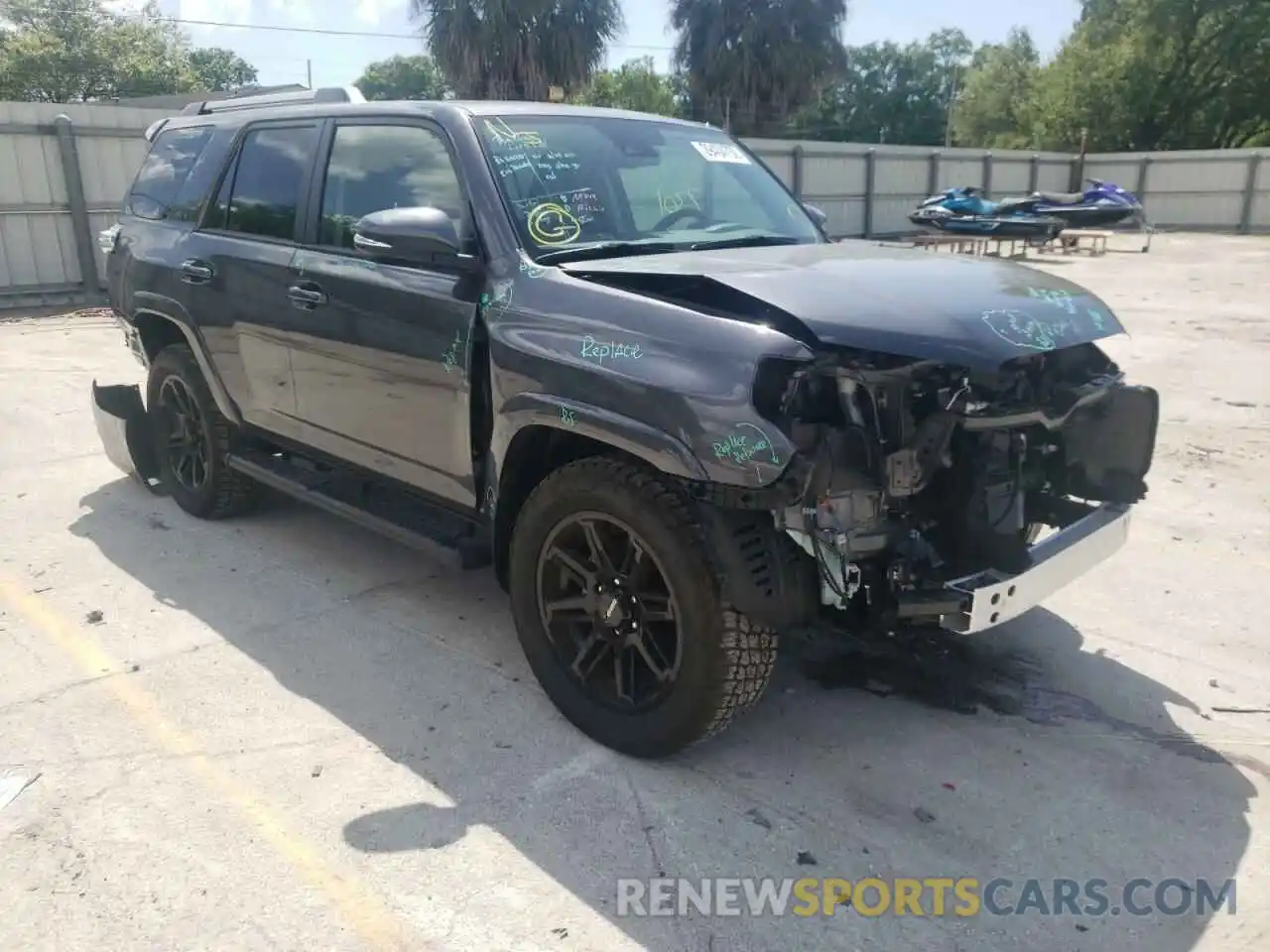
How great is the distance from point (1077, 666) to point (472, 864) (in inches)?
97.3

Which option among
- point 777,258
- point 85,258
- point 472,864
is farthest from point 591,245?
point 85,258

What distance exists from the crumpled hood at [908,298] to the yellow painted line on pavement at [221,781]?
1906 millimetres

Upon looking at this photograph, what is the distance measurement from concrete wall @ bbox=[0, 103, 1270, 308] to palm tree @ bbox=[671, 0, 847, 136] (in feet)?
24.0

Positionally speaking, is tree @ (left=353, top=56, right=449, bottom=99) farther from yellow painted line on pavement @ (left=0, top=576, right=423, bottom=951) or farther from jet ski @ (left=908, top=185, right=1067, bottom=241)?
yellow painted line on pavement @ (left=0, top=576, right=423, bottom=951)

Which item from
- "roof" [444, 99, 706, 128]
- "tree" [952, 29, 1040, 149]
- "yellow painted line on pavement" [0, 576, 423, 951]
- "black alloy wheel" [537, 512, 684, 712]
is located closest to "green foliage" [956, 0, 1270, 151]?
"tree" [952, 29, 1040, 149]

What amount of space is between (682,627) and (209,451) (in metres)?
3.41

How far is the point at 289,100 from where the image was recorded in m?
5.52

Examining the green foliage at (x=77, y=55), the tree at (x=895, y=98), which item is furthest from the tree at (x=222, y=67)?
the tree at (x=895, y=98)

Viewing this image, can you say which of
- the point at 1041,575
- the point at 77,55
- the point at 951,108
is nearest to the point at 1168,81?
the point at 951,108

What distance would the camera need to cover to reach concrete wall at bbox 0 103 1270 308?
13.7 m

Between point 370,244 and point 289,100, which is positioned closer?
point 370,244

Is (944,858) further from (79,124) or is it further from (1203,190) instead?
(1203,190)

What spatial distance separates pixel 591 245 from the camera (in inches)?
143

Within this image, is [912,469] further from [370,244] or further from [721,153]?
[721,153]
